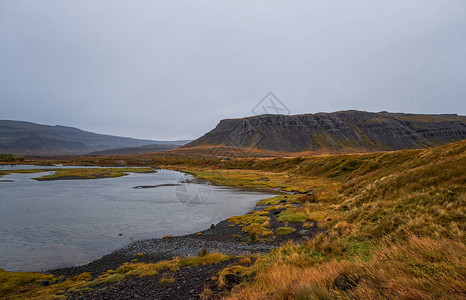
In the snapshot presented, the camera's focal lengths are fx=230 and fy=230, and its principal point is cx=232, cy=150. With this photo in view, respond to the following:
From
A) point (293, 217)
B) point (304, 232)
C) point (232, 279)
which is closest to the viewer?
point (232, 279)

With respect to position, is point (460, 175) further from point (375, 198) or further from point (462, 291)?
point (462, 291)

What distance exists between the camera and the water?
16391mm

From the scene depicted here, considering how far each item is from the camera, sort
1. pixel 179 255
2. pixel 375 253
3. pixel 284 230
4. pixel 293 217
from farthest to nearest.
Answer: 1. pixel 293 217
2. pixel 284 230
3. pixel 179 255
4. pixel 375 253

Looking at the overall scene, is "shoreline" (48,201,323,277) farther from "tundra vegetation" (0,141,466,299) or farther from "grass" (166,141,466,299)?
"grass" (166,141,466,299)

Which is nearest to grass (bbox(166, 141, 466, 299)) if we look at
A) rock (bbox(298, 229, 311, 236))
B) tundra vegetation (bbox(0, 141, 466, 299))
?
tundra vegetation (bbox(0, 141, 466, 299))

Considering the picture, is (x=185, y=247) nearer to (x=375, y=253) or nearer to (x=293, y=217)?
(x=293, y=217)

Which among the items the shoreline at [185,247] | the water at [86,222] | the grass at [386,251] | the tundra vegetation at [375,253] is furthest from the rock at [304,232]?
the water at [86,222]

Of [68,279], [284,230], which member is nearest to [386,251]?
Answer: [284,230]

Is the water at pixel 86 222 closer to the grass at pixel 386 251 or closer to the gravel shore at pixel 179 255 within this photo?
the gravel shore at pixel 179 255

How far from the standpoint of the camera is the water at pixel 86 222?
16.4 m

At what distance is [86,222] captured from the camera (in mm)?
24391

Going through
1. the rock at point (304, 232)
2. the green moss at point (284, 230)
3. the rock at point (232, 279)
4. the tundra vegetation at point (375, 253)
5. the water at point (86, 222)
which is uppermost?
the tundra vegetation at point (375, 253)

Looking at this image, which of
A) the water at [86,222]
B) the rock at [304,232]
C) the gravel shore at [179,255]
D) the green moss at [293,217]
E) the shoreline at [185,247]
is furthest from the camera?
the green moss at [293,217]

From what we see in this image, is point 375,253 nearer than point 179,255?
Yes
